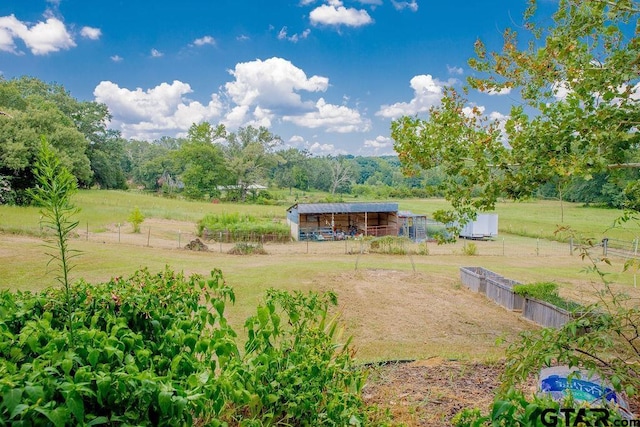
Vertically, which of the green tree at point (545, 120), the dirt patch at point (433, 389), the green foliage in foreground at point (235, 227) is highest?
the green tree at point (545, 120)

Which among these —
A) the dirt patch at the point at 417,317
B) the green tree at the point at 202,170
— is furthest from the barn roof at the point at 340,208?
the green tree at the point at 202,170

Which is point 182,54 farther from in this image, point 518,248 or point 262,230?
point 518,248

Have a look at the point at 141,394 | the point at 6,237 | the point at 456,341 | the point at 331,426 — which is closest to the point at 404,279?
the point at 456,341

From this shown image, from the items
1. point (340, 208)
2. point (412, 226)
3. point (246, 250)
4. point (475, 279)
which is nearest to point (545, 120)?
point (475, 279)

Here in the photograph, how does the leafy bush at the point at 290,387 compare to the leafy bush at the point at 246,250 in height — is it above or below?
above

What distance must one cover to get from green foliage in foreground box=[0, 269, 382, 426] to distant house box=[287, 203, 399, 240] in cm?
2402

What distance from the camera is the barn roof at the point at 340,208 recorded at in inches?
1075

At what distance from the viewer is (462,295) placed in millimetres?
11430

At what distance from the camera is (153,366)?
71.4 inches

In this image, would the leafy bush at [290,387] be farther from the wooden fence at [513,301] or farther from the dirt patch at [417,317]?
the wooden fence at [513,301]

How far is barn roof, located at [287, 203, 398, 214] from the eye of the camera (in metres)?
27.3

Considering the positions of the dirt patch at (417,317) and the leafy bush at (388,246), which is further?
the leafy bush at (388,246)

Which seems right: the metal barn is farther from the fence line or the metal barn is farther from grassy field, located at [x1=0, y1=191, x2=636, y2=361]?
grassy field, located at [x1=0, y1=191, x2=636, y2=361]

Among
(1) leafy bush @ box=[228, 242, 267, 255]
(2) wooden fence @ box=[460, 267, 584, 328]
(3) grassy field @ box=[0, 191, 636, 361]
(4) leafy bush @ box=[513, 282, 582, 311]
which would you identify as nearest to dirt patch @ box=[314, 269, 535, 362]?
(3) grassy field @ box=[0, 191, 636, 361]
